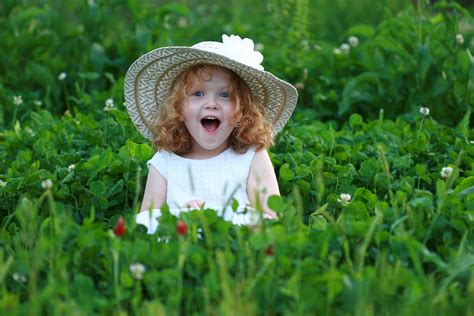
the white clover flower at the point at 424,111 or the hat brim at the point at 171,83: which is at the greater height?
the hat brim at the point at 171,83

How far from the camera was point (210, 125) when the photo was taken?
3828 mm

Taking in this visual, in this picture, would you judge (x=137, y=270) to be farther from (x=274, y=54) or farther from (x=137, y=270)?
(x=274, y=54)

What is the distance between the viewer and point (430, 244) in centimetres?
347

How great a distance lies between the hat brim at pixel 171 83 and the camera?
376 cm

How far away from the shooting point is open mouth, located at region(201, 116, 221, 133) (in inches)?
149

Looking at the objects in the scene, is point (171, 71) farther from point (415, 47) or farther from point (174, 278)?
point (415, 47)

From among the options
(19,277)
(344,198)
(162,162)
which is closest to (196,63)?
(162,162)

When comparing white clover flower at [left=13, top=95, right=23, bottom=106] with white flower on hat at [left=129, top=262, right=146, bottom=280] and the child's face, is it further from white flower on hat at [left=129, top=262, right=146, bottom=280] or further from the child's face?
white flower on hat at [left=129, top=262, right=146, bottom=280]

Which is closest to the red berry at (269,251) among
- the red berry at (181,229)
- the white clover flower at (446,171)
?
the red berry at (181,229)

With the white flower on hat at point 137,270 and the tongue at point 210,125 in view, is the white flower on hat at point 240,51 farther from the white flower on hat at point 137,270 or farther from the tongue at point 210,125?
the white flower on hat at point 137,270

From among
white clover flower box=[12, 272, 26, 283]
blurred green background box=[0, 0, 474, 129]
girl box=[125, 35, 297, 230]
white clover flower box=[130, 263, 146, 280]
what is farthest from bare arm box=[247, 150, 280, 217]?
blurred green background box=[0, 0, 474, 129]

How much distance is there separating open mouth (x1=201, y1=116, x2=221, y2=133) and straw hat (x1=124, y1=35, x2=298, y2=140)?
0.19m

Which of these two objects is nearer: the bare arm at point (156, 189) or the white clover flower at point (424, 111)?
the bare arm at point (156, 189)

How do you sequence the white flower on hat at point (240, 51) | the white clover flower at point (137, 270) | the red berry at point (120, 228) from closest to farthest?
the white clover flower at point (137, 270), the red berry at point (120, 228), the white flower on hat at point (240, 51)
